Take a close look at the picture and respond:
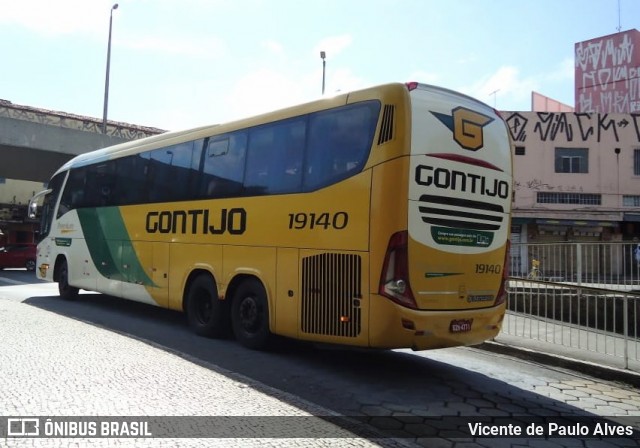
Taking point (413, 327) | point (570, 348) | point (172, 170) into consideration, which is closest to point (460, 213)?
point (413, 327)

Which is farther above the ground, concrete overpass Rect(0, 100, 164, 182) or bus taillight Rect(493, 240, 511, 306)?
concrete overpass Rect(0, 100, 164, 182)

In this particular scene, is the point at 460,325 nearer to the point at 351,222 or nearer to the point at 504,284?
the point at 504,284

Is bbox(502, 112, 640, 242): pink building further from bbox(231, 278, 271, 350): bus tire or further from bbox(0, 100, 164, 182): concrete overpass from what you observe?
bbox(231, 278, 271, 350): bus tire

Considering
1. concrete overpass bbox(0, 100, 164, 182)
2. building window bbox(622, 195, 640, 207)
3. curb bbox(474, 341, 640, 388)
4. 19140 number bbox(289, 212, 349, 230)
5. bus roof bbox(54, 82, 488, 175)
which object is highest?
concrete overpass bbox(0, 100, 164, 182)

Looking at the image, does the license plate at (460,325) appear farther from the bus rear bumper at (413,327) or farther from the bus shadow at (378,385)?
the bus shadow at (378,385)

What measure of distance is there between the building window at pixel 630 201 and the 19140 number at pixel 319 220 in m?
29.8

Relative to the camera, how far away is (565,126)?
102 feet

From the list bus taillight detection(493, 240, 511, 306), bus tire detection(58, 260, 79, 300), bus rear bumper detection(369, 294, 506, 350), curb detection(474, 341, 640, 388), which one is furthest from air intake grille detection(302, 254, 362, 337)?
bus tire detection(58, 260, 79, 300)

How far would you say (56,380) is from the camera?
554cm

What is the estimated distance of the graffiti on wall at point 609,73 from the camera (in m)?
51.3

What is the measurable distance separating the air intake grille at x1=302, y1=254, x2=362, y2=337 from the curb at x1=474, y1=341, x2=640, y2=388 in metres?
3.35

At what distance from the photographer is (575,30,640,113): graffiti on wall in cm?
5134

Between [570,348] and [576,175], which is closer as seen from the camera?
[570,348]

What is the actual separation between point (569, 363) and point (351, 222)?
3.79 m
